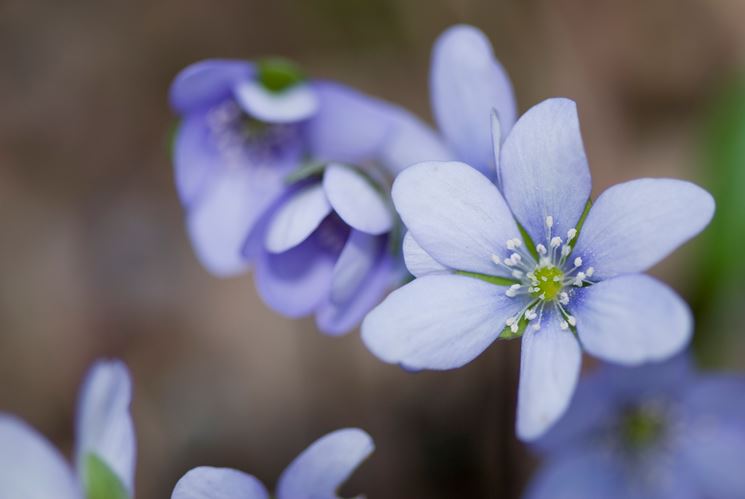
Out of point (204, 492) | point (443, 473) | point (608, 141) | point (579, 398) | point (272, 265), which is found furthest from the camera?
point (608, 141)

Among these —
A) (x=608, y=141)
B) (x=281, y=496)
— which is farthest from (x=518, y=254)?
(x=608, y=141)

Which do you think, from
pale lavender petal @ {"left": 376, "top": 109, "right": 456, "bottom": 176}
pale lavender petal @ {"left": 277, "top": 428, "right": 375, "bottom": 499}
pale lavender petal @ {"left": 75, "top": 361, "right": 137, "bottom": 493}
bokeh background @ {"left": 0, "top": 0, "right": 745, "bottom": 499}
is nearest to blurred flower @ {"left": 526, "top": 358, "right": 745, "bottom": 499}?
bokeh background @ {"left": 0, "top": 0, "right": 745, "bottom": 499}

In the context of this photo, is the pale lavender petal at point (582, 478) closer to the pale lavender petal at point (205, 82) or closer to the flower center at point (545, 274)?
the flower center at point (545, 274)

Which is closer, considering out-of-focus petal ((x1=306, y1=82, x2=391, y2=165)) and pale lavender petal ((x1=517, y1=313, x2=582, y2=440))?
pale lavender petal ((x1=517, y1=313, x2=582, y2=440))

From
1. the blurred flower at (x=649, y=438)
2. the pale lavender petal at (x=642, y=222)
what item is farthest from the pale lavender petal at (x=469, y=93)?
the blurred flower at (x=649, y=438)

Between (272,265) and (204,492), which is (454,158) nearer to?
(272,265)

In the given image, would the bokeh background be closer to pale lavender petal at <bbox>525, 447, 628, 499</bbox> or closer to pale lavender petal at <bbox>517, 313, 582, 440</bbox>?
pale lavender petal at <bbox>525, 447, 628, 499</bbox>

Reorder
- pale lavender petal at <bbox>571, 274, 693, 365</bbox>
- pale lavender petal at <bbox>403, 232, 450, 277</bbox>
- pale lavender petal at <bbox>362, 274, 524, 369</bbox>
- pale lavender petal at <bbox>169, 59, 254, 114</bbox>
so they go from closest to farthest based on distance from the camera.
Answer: pale lavender petal at <bbox>571, 274, 693, 365</bbox> < pale lavender petal at <bbox>362, 274, 524, 369</bbox> < pale lavender petal at <bbox>403, 232, 450, 277</bbox> < pale lavender petal at <bbox>169, 59, 254, 114</bbox>
